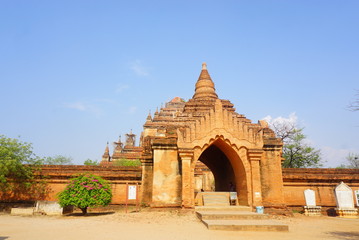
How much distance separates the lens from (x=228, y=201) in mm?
13219

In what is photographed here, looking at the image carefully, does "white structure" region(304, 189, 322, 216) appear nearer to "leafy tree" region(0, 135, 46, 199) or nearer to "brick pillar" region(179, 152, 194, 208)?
"brick pillar" region(179, 152, 194, 208)

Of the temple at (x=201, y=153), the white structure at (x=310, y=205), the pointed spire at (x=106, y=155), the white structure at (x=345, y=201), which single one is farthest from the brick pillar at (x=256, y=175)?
the pointed spire at (x=106, y=155)

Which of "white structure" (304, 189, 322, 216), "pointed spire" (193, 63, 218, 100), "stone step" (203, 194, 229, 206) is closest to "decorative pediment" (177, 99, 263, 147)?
"stone step" (203, 194, 229, 206)

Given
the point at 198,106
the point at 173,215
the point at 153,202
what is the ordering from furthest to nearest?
1. the point at 198,106
2. the point at 153,202
3. the point at 173,215

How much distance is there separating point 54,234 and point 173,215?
4.87 meters

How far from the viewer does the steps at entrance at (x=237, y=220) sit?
830cm

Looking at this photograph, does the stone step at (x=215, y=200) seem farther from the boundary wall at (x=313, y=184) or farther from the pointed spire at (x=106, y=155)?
the pointed spire at (x=106, y=155)

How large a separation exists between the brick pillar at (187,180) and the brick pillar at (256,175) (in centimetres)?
293

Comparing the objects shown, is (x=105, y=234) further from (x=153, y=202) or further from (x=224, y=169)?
(x=224, y=169)

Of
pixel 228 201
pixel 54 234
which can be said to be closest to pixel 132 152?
pixel 228 201

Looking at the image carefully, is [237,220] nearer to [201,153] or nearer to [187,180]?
[187,180]

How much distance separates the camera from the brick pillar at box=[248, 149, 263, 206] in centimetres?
1215

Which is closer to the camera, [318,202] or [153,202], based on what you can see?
[153,202]

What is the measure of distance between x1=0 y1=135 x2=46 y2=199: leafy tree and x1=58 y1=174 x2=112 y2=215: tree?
3009 mm
